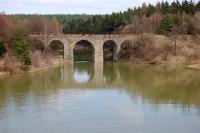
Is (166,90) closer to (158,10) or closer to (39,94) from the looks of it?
(39,94)

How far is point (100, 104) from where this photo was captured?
35281 millimetres

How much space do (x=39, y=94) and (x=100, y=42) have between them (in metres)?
45.7

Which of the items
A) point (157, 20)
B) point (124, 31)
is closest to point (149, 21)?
point (157, 20)

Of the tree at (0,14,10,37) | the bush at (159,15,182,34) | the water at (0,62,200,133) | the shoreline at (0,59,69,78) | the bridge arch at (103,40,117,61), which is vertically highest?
the bush at (159,15,182,34)

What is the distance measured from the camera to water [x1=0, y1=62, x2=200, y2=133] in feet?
89.4

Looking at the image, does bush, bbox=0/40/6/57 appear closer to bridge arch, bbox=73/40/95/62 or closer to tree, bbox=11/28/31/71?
tree, bbox=11/28/31/71

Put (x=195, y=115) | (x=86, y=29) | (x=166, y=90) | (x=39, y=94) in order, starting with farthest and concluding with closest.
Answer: (x=86, y=29), (x=166, y=90), (x=39, y=94), (x=195, y=115)

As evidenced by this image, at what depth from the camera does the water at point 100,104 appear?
89.4 ft

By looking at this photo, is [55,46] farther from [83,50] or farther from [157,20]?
[83,50]

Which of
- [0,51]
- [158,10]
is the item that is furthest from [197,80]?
[158,10]

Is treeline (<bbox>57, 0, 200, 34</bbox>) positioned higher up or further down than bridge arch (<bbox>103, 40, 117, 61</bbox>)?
higher up

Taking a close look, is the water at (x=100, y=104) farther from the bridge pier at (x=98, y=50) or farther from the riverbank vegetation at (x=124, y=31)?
the bridge pier at (x=98, y=50)

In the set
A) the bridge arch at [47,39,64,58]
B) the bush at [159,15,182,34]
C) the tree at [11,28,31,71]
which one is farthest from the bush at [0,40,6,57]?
the bush at [159,15,182,34]

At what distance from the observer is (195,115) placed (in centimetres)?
3044
